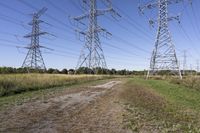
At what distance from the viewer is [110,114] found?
30.2 feet

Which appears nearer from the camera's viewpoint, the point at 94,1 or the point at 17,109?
the point at 17,109

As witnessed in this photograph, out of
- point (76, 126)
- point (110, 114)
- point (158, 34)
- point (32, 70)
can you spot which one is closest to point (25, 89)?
point (110, 114)

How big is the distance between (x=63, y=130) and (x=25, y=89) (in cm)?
1329

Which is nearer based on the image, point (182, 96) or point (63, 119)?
point (63, 119)

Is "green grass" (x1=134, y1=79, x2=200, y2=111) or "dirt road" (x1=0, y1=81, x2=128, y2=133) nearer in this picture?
"dirt road" (x1=0, y1=81, x2=128, y2=133)

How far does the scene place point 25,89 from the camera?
19359mm

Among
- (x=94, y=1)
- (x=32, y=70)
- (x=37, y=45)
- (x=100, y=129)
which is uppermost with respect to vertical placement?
(x=94, y=1)

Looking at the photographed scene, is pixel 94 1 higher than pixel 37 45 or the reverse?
higher

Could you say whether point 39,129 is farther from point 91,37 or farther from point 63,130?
point 91,37

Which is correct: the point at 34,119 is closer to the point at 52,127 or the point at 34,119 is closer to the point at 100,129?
the point at 52,127

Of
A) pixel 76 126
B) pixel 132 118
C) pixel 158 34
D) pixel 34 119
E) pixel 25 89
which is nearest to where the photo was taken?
pixel 76 126

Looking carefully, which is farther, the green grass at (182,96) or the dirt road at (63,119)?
the green grass at (182,96)

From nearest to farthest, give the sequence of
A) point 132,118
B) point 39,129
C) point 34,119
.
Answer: point 39,129 → point 34,119 → point 132,118

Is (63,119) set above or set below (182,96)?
below
